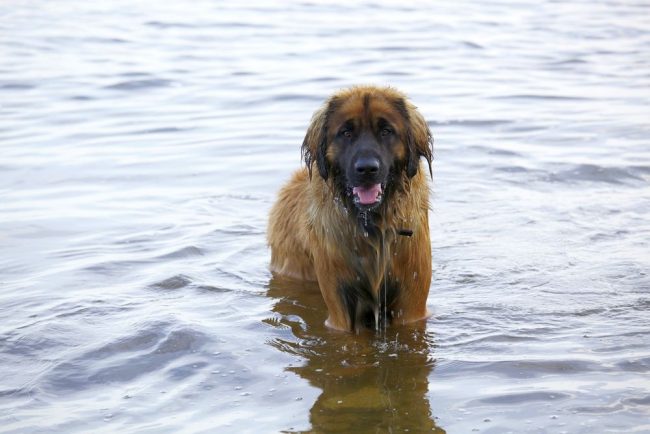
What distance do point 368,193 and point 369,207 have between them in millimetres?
100

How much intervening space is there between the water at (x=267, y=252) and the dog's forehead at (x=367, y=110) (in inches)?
48.6

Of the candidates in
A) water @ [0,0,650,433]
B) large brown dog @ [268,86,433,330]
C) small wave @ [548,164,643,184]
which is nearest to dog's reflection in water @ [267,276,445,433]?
water @ [0,0,650,433]

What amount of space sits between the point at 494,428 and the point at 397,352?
1.32m

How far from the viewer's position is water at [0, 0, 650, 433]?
19.1ft

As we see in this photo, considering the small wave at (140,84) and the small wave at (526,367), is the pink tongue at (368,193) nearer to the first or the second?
the small wave at (526,367)

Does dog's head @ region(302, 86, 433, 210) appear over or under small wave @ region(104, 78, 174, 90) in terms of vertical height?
over

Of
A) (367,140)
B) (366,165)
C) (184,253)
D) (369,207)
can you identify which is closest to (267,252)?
(184,253)

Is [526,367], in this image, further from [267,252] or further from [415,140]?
[267,252]

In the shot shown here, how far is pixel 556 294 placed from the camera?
7.48 metres

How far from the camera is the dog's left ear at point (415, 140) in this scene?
256 inches

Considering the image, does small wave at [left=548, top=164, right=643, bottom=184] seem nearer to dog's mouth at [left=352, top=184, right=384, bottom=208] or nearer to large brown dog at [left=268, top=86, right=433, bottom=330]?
large brown dog at [left=268, top=86, right=433, bottom=330]

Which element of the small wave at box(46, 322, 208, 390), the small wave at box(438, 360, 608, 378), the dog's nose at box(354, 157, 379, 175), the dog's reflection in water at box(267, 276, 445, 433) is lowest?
the dog's reflection in water at box(267, 276, 445, 433)

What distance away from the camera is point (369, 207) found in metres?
6.44

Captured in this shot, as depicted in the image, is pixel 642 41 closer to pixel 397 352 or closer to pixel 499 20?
pixel 499 20
